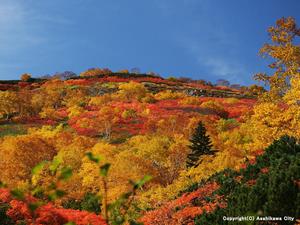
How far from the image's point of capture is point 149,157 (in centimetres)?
4309

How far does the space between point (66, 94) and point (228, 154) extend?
259ft

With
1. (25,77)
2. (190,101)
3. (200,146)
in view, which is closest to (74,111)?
(190,101)

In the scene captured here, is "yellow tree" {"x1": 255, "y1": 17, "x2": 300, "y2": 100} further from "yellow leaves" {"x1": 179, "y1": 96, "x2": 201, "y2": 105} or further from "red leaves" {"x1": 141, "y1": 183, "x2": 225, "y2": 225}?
"yellow leaves" {"x1": 179, "y1": 96, "x2": 201, "y2": 105}

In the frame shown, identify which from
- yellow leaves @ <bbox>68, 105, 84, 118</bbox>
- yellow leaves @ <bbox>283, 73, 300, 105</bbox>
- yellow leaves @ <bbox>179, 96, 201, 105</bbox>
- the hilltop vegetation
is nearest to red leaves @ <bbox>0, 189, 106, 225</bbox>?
the hilltop vegetation

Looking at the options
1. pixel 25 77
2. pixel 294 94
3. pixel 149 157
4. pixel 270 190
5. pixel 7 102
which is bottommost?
pixel 270 190

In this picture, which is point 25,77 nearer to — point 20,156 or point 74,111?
point 74,111

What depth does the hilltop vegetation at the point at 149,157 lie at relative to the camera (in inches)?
476

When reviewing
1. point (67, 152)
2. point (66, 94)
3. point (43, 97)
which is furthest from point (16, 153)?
point (66, 94)

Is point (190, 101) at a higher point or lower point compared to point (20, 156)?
higher

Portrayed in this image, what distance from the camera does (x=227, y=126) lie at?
2798 inches

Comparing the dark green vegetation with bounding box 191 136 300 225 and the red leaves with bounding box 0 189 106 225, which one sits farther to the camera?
the red leaves with bounding box 0 189 106 225

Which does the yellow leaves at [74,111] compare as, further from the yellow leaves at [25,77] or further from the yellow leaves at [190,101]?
the yellow leaves at [25,77]

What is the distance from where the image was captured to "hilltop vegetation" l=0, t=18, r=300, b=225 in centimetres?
1210

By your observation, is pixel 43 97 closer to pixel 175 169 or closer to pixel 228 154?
pixel 175 169
